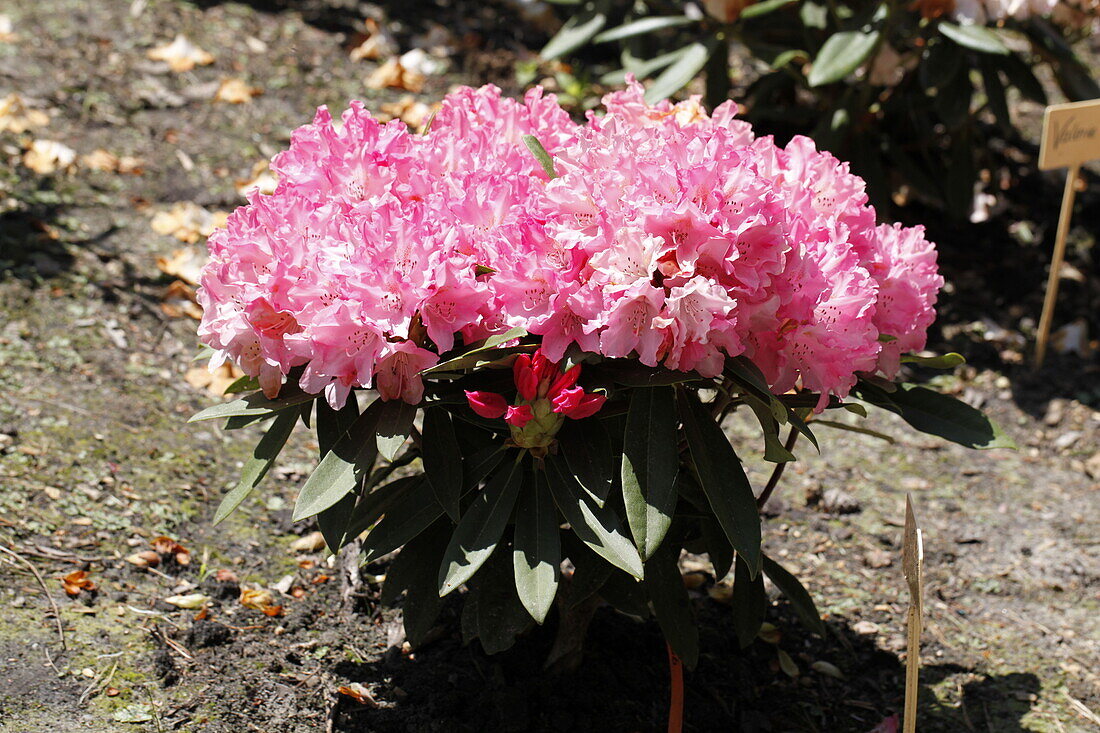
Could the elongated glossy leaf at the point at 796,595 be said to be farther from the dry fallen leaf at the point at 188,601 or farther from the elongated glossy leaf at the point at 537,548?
the dry fallen leaf at the point at 188,601

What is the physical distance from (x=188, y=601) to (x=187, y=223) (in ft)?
4.77

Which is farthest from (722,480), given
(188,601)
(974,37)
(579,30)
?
(579,30)

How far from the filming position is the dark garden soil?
5.85 feet

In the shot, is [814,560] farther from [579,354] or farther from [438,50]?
[438,50]

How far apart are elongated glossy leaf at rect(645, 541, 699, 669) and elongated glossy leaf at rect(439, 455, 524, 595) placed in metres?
0.28

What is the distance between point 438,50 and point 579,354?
3.04 meters

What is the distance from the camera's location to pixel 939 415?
1691 mm

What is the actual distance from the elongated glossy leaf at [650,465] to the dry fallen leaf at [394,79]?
269 cm

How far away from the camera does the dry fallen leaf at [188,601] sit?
1900mm

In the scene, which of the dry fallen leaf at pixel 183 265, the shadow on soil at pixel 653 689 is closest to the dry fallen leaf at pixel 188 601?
the shadow on soil at pixel 653 689

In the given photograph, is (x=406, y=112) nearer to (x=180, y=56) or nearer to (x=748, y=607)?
(x=180, y=56)

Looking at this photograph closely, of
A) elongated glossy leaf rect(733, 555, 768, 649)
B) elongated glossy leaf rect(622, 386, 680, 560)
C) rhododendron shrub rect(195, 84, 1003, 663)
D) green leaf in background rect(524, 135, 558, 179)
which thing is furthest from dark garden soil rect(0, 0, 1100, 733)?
green leaf in background rect(524, 135, 558, 179)

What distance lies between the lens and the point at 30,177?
3045 millimetres

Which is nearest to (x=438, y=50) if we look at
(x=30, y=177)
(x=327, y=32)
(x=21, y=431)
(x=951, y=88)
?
(x=327, y=32)
